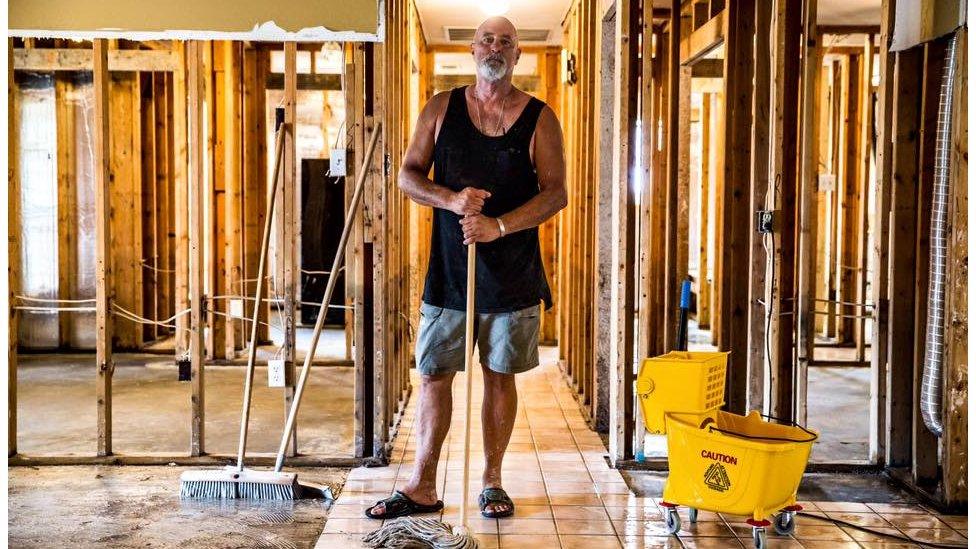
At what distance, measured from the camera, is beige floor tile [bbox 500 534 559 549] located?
290 centimetres

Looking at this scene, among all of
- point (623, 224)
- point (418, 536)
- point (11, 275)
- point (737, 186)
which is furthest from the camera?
point (737, 186)

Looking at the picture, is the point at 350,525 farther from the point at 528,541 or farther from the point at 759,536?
the point at 759,536

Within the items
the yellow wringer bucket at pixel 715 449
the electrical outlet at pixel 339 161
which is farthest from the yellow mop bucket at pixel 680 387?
the electrical outlet at pixel 339 161

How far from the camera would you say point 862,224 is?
23.8 feet

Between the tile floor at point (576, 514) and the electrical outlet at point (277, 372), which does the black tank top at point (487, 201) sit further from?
the electrical outlet at point (277, 372)

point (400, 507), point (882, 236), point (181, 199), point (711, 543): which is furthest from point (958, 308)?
point (181, 199)

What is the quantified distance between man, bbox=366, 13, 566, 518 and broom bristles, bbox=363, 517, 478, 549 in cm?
26

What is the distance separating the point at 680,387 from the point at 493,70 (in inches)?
48.6

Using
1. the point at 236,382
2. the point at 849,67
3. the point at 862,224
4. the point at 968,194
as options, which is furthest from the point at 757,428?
the point at 849,67

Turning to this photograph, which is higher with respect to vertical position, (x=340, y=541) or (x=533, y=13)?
(x=533, y=13)

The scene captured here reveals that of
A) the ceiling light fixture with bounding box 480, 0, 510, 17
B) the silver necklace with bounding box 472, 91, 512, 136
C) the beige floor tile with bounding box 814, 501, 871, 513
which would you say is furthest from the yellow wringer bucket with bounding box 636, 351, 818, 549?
the ceiling light fixture with bounding box 480, 0, 510, 17

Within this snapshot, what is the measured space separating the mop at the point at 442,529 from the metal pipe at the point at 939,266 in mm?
1699

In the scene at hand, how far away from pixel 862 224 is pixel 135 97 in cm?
586

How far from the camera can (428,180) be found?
315 centimetres
